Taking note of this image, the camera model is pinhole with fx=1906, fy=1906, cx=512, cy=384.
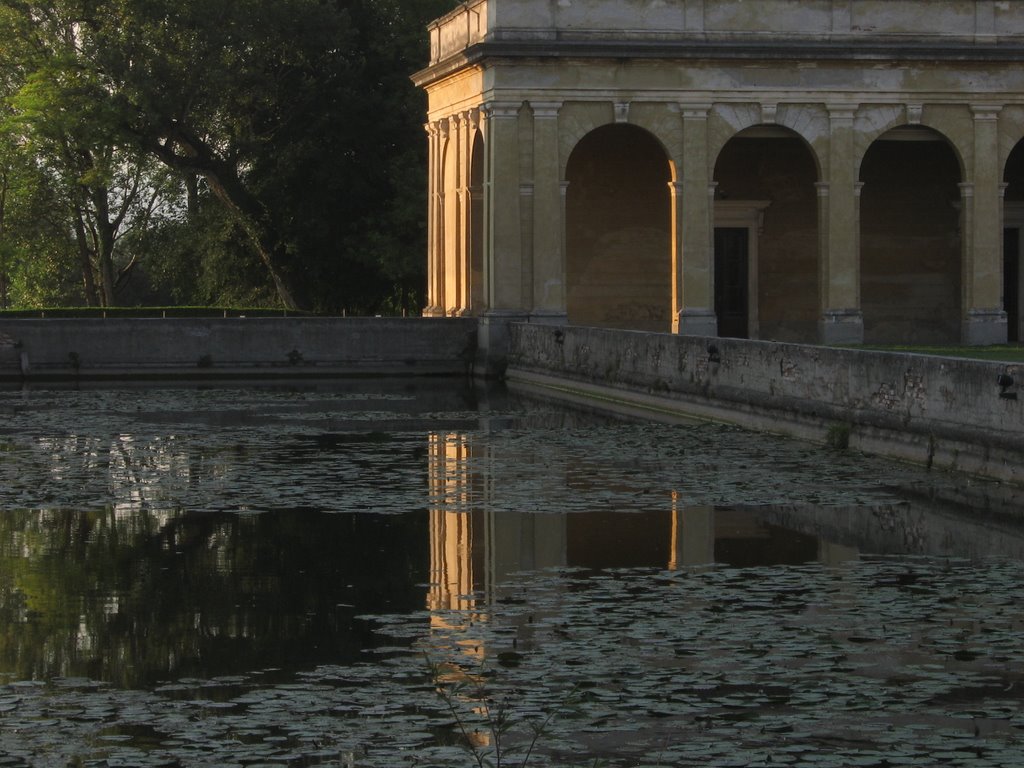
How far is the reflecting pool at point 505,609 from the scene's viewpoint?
809cm

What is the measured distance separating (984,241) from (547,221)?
31.1 feet

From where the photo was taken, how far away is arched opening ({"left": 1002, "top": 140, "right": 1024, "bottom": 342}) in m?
44.4

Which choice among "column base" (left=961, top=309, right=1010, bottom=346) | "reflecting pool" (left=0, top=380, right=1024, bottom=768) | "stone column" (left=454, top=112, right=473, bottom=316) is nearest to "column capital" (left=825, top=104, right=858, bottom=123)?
"column base" (left=961, top=309, right=1010, bottom=346)

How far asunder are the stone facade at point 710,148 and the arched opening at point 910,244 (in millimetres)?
146

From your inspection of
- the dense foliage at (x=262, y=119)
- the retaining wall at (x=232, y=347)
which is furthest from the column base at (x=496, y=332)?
the dense foliage at (x=262, y=119)

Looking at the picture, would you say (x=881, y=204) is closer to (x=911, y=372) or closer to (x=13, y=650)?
(x=911, y=372)

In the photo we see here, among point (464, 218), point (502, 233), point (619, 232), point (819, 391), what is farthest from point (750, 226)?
point (819, 391)

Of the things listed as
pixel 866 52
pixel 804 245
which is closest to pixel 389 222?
pixel 804 245

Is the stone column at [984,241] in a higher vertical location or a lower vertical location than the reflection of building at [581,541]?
higher

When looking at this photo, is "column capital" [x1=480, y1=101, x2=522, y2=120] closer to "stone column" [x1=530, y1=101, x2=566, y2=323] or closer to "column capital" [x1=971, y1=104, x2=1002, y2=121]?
"stone column" [x1=530, y1=101, x2=566, y2=323]

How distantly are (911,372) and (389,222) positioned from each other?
37.0 metres

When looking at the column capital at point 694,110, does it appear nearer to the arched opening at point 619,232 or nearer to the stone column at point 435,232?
the arched opening at point 619,232

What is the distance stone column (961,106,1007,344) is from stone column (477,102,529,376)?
31.6ft

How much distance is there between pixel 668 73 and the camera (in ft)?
128
